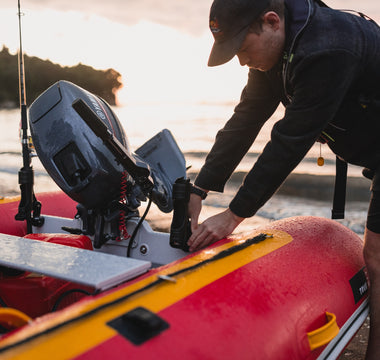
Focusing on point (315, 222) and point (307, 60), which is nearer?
point (307, 60)

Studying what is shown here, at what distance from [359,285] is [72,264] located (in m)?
1.25

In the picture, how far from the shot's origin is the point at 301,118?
1646 millimetres

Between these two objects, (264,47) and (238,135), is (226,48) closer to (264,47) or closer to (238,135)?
(264,47)

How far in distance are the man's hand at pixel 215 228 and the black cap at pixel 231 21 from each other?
2.15ft

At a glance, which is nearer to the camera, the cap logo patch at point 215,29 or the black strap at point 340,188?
the cap logo patch at point 215,29

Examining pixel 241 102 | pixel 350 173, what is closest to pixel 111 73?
pixel 350 173

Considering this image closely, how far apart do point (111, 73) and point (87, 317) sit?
40.7 meters

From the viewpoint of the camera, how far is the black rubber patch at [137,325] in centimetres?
102

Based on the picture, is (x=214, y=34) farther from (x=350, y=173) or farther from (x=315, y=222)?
(x=350, y=173)

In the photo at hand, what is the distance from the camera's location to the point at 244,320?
1224 millimetres

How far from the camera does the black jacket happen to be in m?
1.59

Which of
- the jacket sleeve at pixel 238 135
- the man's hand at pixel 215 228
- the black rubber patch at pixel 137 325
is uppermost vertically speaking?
the jacket sleeve at pixel 238 135

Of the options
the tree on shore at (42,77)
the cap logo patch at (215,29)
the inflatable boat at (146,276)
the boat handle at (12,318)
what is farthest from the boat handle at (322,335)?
the tree on shore at (42,77)

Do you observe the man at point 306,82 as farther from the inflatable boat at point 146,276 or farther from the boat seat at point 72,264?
the boat seat at point 72,264
